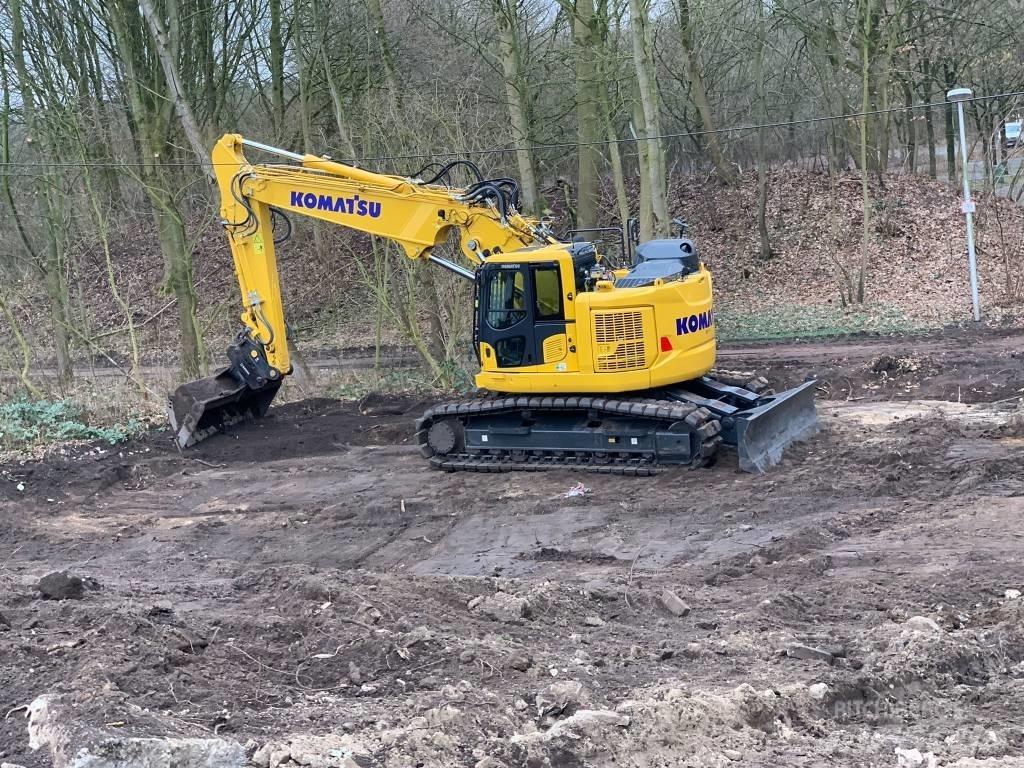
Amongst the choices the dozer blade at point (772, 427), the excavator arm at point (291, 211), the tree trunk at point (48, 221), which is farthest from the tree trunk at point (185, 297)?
the dozer blade at point (772, 427)

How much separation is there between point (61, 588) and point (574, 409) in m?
5.78

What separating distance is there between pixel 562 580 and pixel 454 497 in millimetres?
3096

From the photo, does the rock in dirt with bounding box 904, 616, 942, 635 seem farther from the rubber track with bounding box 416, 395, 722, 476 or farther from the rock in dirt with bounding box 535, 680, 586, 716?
the rubber track with bounding box 416, 395, 722, 476

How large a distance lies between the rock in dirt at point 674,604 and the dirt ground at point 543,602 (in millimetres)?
30

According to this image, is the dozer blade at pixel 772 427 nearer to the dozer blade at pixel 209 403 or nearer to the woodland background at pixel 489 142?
the woodland background at pixel 489 142

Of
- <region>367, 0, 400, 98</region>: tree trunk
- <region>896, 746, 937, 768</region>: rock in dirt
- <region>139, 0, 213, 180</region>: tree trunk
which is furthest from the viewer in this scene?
<region>367, 0, 400, 98</region>: tree trunk

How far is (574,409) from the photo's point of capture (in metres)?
11.6

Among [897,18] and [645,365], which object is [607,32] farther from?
[645,365]

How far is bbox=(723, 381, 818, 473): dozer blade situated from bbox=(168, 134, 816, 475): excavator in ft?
0.07

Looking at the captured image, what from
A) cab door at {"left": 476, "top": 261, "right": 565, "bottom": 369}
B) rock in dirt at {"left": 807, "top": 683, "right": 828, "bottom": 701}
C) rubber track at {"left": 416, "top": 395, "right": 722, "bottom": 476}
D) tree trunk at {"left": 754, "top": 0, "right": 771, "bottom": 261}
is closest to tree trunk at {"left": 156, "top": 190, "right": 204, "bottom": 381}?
rubber track at {"left": 416, "top": 395, "right": 722, "bottom": 476}

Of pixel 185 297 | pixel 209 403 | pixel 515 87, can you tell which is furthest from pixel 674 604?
pixel 515 87

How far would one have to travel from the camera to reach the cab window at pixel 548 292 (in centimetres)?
1148

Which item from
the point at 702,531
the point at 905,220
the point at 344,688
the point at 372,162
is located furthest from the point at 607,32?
the point at 344,688

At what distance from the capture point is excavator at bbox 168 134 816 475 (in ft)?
36.5
